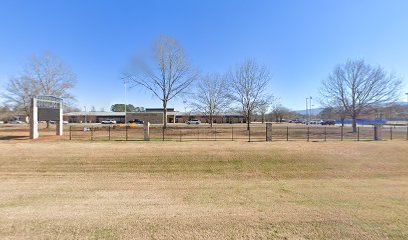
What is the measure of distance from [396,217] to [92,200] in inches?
326

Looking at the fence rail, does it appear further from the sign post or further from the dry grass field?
the dry grass field

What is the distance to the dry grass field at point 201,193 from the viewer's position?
168 inches

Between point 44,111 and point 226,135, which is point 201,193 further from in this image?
point 44,111

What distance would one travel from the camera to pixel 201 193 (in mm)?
6754

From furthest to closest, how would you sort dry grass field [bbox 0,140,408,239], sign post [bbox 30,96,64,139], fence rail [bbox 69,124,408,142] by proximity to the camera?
1. fence rail [bbox 69,124,408,142]
2. sign post [bbox 30,96,64,139]
3. dry grass field [bbox 0,140,408,239]

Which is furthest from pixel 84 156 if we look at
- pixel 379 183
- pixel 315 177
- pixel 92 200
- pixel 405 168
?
pixel 405 168

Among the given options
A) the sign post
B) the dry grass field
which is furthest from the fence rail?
the dry grass field

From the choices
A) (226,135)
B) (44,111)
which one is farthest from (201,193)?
(44,111)

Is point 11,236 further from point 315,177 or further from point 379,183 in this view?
point 379,183

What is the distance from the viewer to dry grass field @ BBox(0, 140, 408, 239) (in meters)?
4.27

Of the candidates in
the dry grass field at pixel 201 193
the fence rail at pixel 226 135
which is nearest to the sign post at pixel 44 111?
the fence rail at pixel 226 135

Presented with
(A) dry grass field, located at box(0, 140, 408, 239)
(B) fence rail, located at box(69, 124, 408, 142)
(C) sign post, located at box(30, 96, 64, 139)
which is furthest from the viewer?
(B) fence rail, located at box(69, 124, 408, 142)

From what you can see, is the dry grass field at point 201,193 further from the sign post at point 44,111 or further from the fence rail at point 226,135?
the sign post at point 44,111

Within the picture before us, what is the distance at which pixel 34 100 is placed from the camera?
59.8 feet
